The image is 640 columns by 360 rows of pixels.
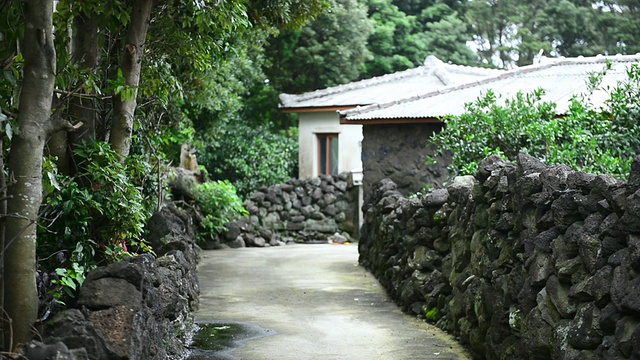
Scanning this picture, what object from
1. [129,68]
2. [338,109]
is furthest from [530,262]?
[338,109]

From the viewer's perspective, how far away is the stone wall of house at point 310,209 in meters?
23.3

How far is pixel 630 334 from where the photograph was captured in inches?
208

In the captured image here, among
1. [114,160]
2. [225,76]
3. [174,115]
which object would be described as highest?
[225,76]

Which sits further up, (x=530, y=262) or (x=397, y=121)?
(x=397, y=121)

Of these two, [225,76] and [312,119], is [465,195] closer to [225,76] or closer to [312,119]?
[225,76]

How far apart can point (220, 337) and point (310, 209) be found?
1416 centimetres

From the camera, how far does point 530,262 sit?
23.6ft

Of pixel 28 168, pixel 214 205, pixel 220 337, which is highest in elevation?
pixel 28 168

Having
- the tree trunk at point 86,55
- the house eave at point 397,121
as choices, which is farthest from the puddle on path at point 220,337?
the house eave at point 397,121

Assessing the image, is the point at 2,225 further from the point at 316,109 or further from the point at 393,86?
the point at 393,86

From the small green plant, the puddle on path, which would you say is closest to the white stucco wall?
the small green plant

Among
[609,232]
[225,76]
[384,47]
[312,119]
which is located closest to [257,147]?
[312,119]

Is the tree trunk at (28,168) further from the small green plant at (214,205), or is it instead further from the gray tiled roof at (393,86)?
the gray tiled roof at (393,86)

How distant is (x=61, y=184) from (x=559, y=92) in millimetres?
10625
